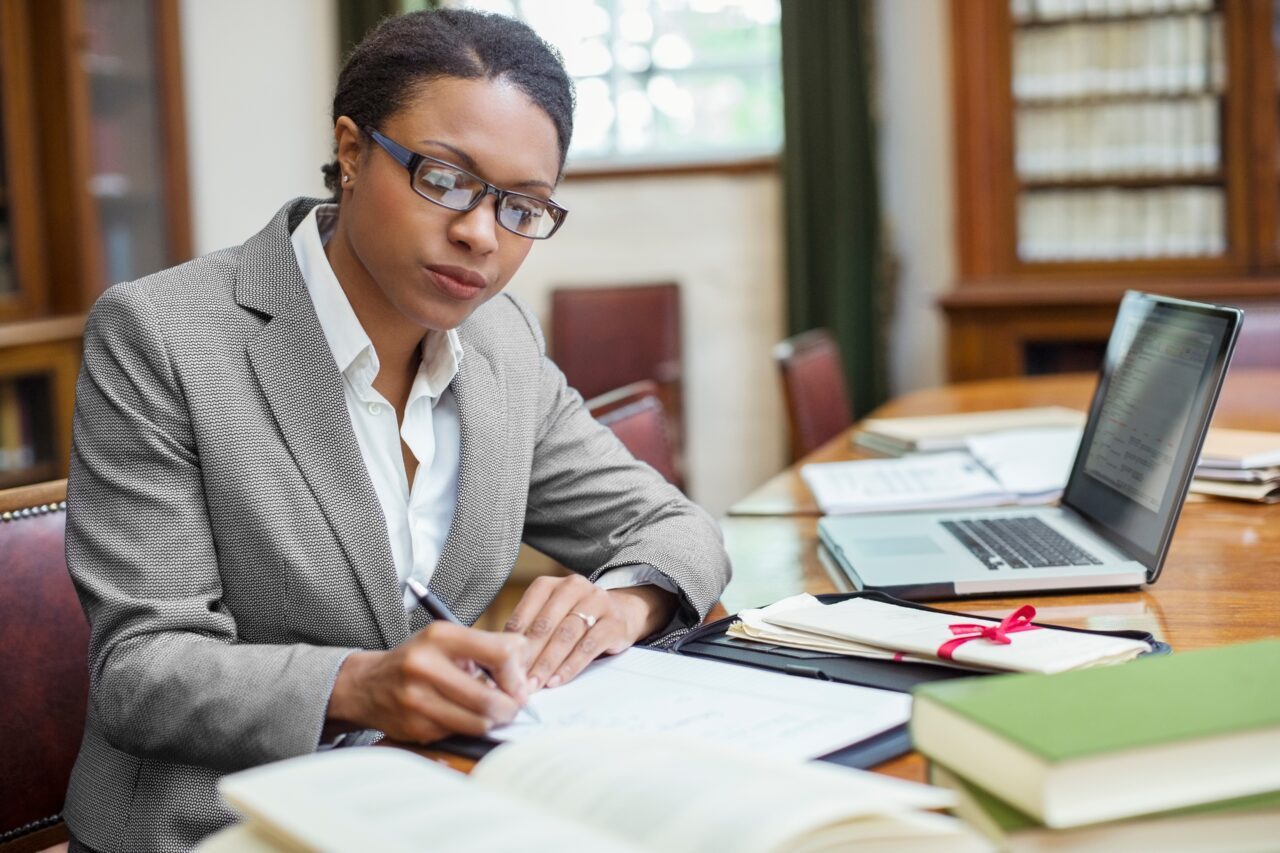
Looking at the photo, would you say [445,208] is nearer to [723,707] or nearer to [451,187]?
[451,187]

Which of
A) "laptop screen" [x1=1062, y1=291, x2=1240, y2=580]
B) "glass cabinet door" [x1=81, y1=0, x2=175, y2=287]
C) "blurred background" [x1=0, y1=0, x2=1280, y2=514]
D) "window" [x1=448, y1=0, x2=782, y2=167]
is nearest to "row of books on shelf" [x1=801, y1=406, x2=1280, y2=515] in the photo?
"laptop screen" [x1=1062, y1=291, x2=1240, y2=580]

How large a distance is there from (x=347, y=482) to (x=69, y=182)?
3908mm

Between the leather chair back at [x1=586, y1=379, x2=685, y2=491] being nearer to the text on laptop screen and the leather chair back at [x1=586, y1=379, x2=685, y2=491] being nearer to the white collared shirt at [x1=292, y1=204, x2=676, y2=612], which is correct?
the white collared shirt at [x1=292, y1=204, x2=676, y2=612]

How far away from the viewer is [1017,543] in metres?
1.52

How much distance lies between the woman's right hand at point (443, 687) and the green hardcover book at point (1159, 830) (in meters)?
0.39

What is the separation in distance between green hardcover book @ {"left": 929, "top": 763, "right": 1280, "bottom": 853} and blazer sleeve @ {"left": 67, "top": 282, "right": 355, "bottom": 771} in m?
0.55

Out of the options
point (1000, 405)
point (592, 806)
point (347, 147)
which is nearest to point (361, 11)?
point (1000, 405)

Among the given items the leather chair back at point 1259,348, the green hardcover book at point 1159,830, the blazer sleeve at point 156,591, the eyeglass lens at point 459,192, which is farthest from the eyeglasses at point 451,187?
the leather chair back at point 1259,348

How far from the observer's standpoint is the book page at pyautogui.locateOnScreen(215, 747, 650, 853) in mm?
572

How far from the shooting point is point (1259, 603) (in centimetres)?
129

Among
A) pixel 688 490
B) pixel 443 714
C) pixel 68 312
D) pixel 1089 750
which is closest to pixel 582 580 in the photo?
pixel 443 714

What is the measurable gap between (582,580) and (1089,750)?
2.05 ft

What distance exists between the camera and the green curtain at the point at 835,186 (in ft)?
14.9

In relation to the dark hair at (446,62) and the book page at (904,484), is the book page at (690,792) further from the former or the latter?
the book page at (904,484)
